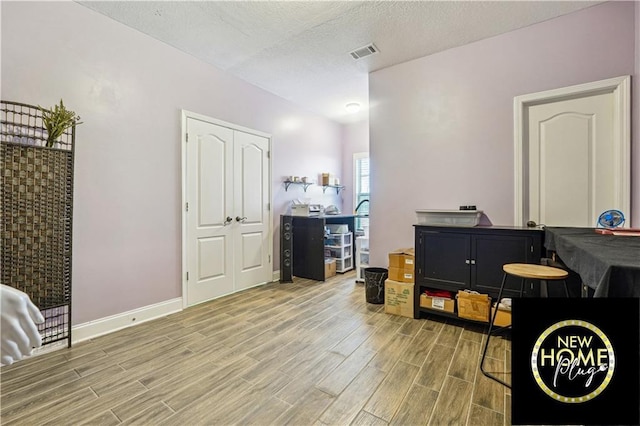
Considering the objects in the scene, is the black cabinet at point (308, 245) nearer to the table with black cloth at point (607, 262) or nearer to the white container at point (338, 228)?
the white container at point (338, 228)

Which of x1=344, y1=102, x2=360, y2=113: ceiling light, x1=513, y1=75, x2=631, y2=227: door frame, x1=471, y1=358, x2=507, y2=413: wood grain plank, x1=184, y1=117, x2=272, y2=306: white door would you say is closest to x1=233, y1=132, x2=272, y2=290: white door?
x1=184, y1=117, x2=272, y2=306: white door

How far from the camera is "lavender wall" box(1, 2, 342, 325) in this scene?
2.19 meters

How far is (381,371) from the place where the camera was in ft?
6.22

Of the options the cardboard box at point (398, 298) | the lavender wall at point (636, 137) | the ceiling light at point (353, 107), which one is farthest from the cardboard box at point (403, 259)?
the ceiling light at point (353, 107)

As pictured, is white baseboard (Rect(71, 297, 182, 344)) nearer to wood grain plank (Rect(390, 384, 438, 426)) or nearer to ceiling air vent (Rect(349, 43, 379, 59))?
wood grain plank (Rect(390, 384, 438, 426))

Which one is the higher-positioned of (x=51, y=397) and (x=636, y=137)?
(x=636, y=137)

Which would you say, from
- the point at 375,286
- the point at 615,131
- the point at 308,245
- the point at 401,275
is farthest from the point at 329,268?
the point at 615,131

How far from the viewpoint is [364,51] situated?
10.3ft

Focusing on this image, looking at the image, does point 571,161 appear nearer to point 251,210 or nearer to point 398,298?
point 398,298

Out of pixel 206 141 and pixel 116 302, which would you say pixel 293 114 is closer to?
pixel 206 141

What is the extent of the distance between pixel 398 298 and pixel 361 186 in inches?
123

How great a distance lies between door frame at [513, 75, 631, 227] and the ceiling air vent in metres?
1.53

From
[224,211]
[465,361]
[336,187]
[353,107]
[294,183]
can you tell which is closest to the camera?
[465,361]

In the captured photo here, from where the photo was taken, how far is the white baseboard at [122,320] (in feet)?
7.79
